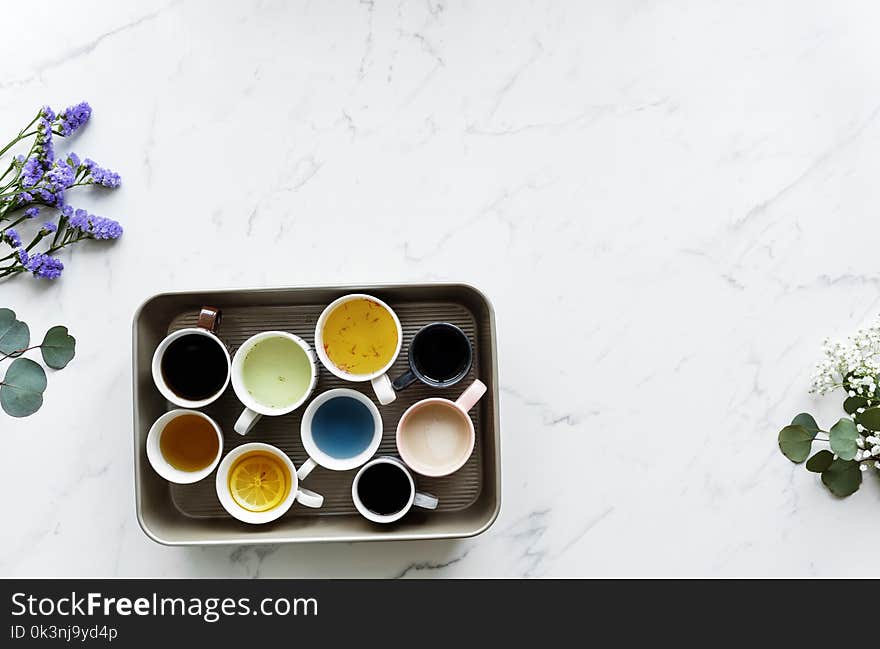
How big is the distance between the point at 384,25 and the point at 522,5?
22 centimetres

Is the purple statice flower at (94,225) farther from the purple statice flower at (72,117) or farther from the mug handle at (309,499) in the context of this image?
the mug handle at (309,499)

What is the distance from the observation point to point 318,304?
4.03 feet

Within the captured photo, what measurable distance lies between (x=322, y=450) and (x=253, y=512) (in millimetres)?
132

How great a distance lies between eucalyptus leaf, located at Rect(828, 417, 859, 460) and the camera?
120 cm

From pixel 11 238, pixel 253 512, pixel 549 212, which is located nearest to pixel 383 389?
pixel 253 512

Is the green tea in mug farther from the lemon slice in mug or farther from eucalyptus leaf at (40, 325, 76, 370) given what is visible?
eucalyptus leaf at (40, 325, 76, 370)

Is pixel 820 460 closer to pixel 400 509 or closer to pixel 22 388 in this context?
pixel 400 509

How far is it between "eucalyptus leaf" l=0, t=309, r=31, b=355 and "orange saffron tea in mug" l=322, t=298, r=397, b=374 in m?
0.44

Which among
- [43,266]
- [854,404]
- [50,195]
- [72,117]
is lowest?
[854,404]

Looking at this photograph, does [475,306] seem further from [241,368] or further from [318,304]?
[241,368]

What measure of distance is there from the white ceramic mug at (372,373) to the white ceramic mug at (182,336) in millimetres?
135

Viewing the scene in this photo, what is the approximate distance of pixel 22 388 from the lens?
3.80 feet

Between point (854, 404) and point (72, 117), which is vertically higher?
point (72, 117)

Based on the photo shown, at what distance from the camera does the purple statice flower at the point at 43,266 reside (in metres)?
1.24
